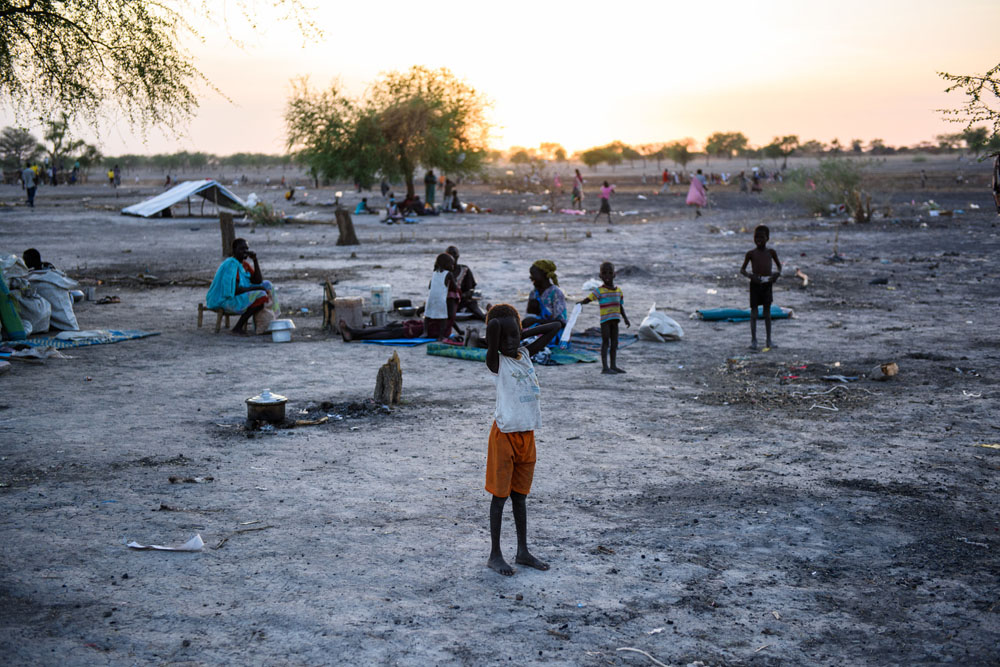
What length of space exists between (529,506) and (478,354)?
5.20 metres

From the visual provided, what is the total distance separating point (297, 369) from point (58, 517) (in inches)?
187

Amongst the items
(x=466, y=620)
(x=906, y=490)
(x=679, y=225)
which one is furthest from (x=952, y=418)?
(x=679, y=225)

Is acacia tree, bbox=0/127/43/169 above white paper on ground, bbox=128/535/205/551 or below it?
above

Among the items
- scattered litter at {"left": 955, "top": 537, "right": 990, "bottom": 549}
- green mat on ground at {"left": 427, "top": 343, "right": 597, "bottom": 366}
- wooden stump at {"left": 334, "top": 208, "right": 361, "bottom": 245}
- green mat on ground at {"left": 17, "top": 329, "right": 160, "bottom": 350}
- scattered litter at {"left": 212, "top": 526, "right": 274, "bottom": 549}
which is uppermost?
wooden stump at {"left": 334, "top": 208, "right": 361, "bottom": 245}

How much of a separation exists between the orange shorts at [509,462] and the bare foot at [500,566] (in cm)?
34

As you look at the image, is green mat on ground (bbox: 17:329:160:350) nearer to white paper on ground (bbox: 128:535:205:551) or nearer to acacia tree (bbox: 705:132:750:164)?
white paper on ground (bbox: 128:535:205:551)

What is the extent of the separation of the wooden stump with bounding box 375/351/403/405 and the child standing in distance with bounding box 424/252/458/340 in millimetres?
3238

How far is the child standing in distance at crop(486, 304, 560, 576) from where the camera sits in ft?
15.7

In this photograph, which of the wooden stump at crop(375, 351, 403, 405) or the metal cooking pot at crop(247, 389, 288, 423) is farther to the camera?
the wooden stump at crop(375, 351, 403, 405)

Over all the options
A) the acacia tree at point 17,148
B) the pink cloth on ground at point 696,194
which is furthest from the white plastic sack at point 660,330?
the acacia tree at point 17,148

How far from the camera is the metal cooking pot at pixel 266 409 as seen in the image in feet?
25.6

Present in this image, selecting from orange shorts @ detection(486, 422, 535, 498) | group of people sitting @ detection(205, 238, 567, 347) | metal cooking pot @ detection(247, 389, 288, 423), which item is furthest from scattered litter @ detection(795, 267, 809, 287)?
orange shorts @ detection(486, 422, 535, 498)

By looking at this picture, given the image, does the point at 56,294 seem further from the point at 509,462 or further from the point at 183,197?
the point at 183,197

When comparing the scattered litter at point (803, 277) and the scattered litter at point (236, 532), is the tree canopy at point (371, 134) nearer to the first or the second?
the scattered litter at point (803, 277)
